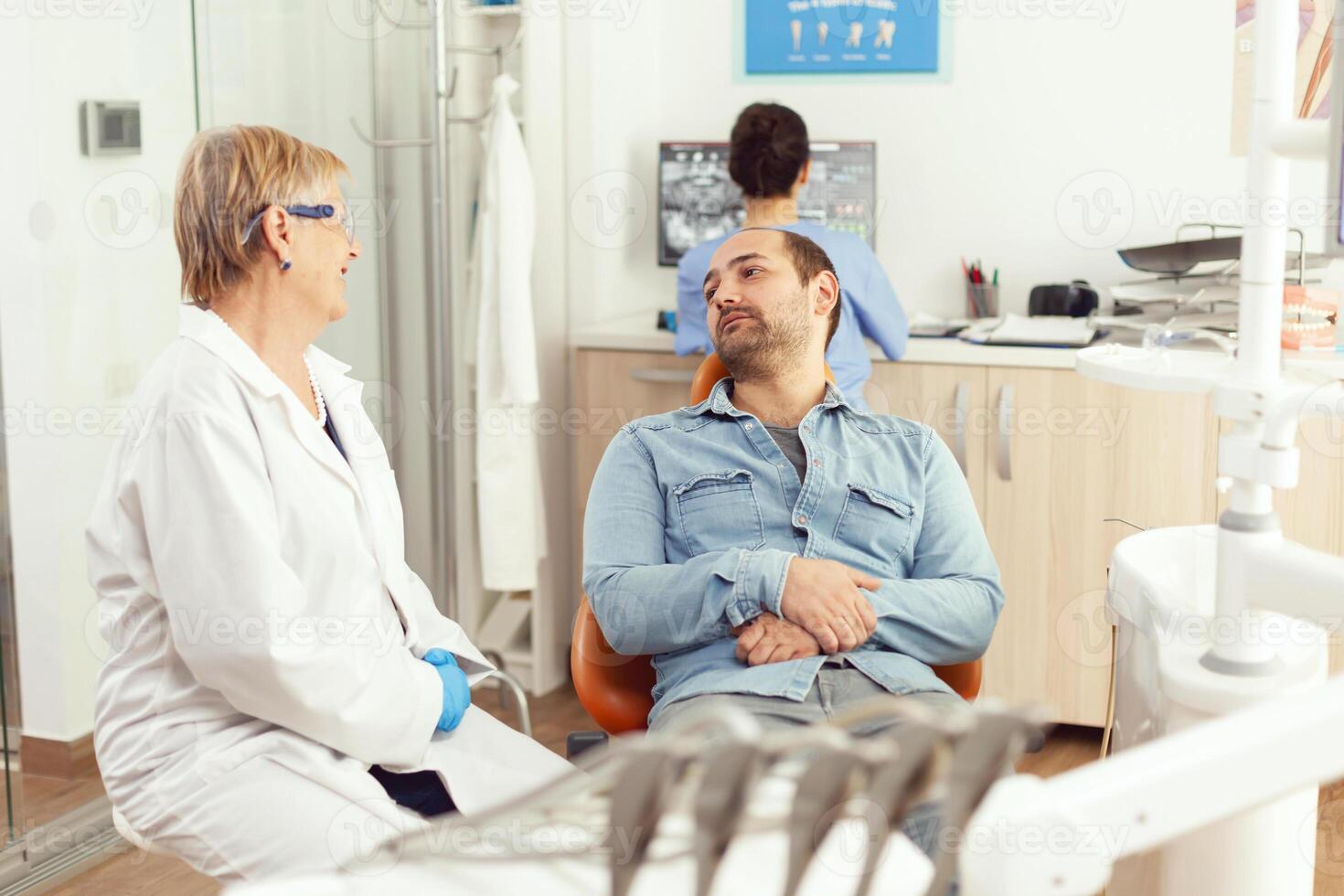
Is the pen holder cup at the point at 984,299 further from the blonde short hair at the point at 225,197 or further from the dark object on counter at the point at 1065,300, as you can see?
Answer: the blonde short hair at the point at 225,197

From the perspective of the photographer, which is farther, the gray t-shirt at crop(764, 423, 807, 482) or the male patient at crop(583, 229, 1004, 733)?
the gray t-shirt at crop(764, 423, 807, 482)

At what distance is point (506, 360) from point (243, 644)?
5.46ft

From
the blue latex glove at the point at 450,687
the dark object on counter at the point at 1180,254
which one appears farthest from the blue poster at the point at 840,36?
the blue latex glove at the point at 450,687

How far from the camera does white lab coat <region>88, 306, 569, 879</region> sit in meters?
1.44

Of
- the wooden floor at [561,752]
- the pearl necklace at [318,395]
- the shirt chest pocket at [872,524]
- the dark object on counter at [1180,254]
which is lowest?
the wooden floor at [561,752]

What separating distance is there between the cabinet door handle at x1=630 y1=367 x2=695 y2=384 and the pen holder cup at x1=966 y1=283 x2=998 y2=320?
0.71 meters

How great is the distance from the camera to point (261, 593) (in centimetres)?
145

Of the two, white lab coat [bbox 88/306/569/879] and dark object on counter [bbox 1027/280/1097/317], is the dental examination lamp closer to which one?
white lab coat [bbox 88/306/569/879]

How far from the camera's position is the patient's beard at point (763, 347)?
6.44 feet

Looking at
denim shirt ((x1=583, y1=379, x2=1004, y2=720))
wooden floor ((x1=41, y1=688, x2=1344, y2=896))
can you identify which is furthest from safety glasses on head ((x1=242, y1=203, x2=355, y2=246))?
wooden floor ((x1=41, y1=688, x2=1344, y2=896))

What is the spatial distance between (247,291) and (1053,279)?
7.09ft

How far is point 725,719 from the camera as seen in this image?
2.19 feet

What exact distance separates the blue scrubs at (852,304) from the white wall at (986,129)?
0.52 m

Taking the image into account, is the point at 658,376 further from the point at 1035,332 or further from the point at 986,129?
the point at 986,129
